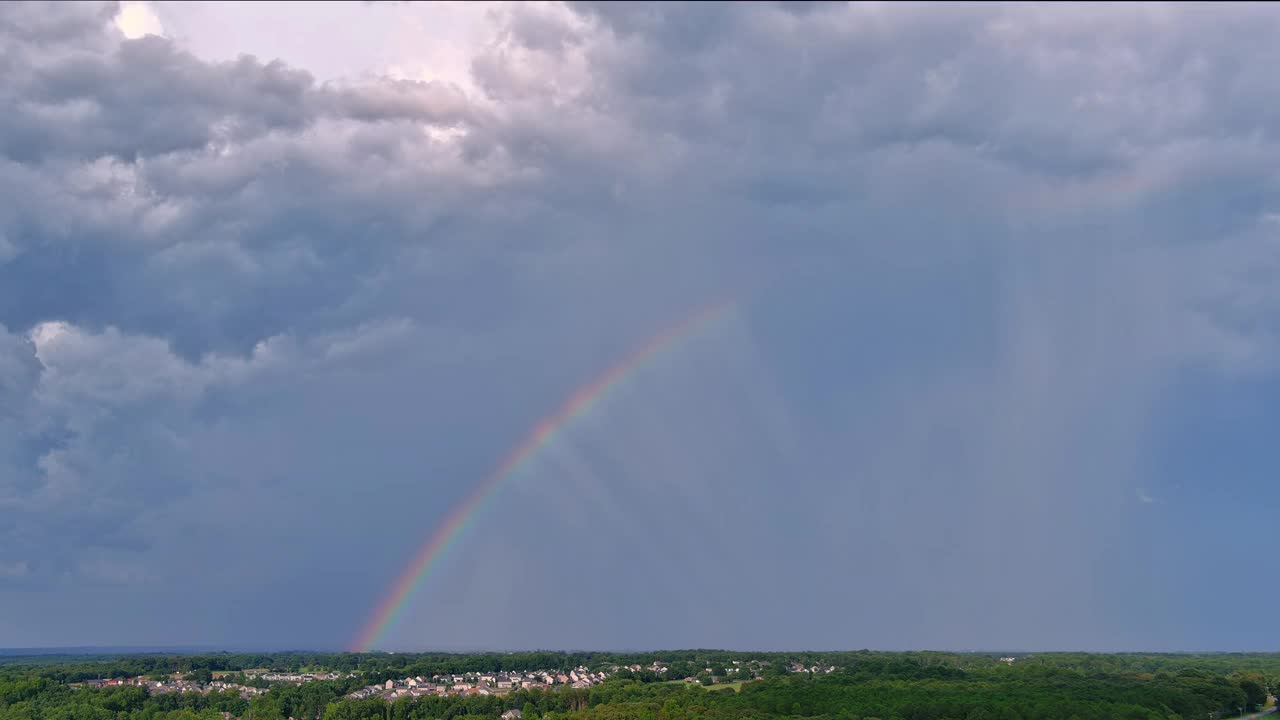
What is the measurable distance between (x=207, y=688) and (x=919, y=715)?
111809mm

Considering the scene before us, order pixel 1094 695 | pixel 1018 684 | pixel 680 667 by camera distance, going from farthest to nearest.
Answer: pixel 680 667 < pixel 1018 684 < pixel 1094 695

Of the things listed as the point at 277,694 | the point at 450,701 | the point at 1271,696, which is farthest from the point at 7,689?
the point at 1271,696

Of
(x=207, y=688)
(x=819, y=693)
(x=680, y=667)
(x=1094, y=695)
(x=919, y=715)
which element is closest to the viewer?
(x=919, y=715)

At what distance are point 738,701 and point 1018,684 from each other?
32.5 metres

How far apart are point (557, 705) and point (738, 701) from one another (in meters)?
23.5

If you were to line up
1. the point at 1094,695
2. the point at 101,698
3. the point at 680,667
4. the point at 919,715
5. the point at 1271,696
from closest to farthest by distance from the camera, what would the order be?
the point at 919,715 → the point at 1094,695 → the point at 101,698 → the point at 1271,696 → the point at 680,667

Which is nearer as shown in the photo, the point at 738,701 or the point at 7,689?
the point at 738,701

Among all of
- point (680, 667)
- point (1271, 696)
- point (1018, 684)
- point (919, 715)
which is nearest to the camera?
point (919, 715)

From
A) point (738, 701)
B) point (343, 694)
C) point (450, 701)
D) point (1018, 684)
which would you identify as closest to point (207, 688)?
point (343, 694)

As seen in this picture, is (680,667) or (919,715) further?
(680,667)

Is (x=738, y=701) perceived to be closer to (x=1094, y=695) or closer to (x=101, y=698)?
(x=1094, y=695)

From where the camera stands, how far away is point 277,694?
133750 millimetres

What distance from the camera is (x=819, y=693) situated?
107m

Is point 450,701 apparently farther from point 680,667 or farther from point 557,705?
point 680,667
